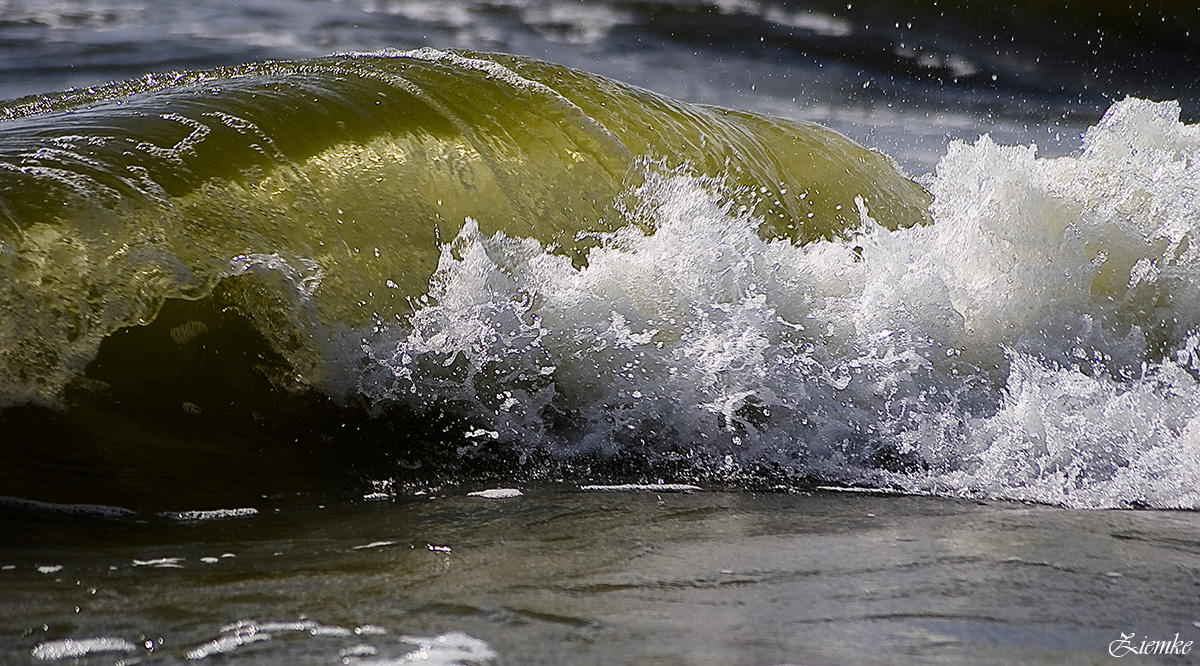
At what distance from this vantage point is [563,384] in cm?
230

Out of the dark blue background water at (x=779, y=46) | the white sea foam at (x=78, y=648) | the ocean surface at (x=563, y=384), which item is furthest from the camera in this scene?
the dark blue background water at (x=779, y=46)

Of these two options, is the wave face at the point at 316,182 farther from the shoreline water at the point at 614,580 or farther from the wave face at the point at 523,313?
the shoreline water at the point at 614,580

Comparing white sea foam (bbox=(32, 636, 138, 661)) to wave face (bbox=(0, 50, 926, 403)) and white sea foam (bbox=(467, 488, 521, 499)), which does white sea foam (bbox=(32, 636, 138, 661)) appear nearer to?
white sea foam (bbox=(467, 488, 521, 499))

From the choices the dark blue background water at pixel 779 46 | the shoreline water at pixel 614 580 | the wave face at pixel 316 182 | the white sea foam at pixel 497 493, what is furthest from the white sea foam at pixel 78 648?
the dark blue background water at pixel 779 46

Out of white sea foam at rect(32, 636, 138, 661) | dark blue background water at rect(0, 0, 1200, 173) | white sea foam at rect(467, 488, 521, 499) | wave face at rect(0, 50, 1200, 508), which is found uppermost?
dark blue background water at rect(0, 0, 1200, 173)

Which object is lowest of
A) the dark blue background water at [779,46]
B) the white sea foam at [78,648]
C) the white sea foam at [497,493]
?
the white sea foam at [497,493]

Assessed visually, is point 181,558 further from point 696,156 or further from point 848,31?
point 848,31

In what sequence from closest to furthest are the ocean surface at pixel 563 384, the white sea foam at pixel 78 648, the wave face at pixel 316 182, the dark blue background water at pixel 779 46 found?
the white sea foam at pixel 78 648, the ocean surface at pixel 563 384, the wave face at pixel 316 182, the dark blue background water at pixel 779 46

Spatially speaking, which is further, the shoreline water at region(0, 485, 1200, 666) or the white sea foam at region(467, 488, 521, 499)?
the white sea foam at region(467, 488, 521, 499)

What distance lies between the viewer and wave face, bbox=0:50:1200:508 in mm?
2115

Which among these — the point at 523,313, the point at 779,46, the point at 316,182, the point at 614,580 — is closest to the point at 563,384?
the point at 523,313

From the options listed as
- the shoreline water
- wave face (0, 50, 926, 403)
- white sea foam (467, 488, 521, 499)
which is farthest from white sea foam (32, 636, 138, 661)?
wave face (0, 50, 926, 403)

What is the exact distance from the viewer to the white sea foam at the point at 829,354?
86.4 inches

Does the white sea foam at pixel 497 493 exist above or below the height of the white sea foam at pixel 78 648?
below
